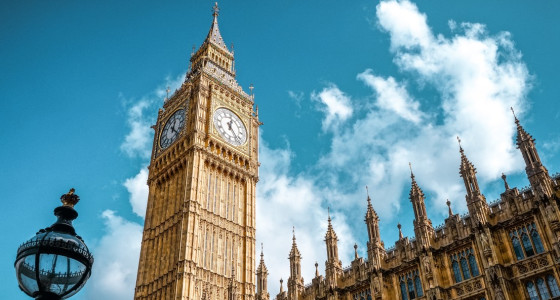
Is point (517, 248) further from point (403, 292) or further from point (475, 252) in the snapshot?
point (403, 292)

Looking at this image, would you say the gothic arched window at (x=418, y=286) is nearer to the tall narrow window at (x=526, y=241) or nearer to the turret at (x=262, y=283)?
the tall narrow window at (x=526, y=241)

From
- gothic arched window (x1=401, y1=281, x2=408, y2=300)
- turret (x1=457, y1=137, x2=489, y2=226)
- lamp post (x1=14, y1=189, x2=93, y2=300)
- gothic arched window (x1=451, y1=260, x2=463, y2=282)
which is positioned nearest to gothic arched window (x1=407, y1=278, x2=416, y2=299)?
gothic arched window (x1=401, y1=281, x2=408, y2=300)

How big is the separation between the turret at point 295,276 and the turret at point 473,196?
14734 mm

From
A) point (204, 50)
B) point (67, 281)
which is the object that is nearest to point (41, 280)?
point (67, 281)

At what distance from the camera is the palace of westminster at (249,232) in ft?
91.6

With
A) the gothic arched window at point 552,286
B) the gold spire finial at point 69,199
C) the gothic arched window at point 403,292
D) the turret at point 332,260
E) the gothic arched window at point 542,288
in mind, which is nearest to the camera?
the gold spire finial at point 69,199

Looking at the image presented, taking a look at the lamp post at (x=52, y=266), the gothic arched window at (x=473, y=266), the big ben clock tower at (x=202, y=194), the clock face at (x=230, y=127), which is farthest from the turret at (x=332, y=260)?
the lamp post at (x=52, y=266)

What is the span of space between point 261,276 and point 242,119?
26.0 m

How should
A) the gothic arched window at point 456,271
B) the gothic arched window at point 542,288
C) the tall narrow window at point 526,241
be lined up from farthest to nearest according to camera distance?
the gothic arched window at point 456,271 → the tall narrow window at point 526,241 → the gothic arched window at point 542,288

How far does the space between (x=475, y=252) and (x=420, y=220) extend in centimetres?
417

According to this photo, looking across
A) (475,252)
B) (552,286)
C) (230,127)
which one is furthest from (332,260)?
(230,127)

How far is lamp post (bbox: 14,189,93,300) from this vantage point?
838cm

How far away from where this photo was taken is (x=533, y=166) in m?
29.0

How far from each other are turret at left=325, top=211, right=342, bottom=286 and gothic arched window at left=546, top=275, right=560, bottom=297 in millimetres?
14271
